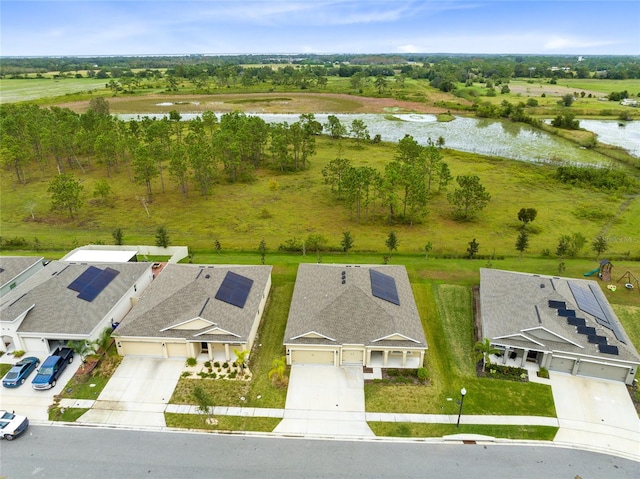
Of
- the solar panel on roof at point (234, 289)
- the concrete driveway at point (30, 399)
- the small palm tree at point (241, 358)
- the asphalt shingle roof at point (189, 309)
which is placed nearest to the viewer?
the concrete driveway at point (30, 399)

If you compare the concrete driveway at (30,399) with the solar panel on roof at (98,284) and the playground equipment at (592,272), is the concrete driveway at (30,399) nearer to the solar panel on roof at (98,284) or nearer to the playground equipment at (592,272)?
the solar panel on roof at (98,284)

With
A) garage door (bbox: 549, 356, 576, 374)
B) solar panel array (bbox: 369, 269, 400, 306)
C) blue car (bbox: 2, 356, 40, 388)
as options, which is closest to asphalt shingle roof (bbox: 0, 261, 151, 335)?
blue car (bbox: 2, 356, 40, 388)

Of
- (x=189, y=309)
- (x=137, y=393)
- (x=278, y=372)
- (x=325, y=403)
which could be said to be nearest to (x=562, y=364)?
(x=325, y=403)

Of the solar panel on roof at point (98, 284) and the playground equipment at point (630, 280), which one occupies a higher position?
the solar panel on roof at point (98, 284)

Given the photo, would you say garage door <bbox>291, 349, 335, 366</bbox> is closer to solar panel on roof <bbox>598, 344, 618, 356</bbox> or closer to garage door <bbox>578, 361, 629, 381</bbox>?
garage door <bbox>578, 361, 629, 381</bbox>

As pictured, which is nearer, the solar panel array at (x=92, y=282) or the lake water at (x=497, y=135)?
the solar panel array at (x=92, y=282)

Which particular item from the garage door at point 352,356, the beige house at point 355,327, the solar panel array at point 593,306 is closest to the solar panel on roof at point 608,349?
the solar panel array at point 593,306


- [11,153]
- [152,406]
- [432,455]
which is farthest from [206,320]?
[11,153]
